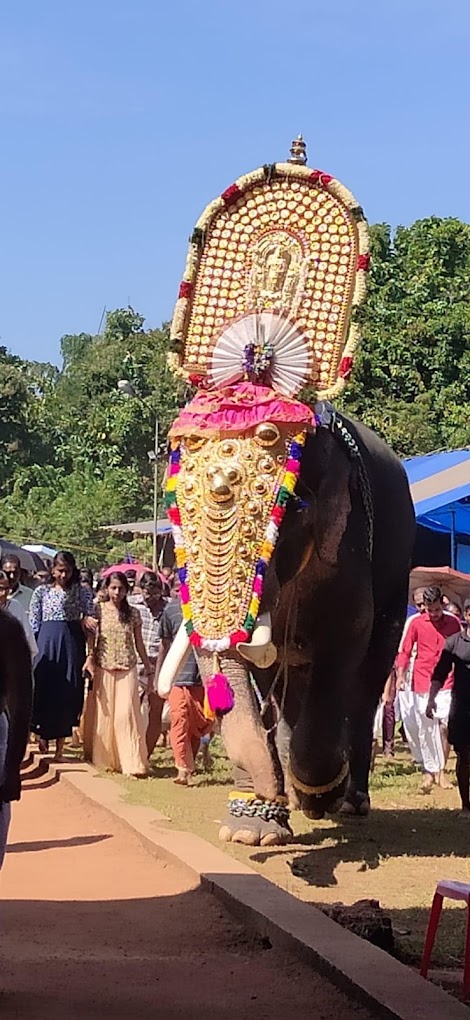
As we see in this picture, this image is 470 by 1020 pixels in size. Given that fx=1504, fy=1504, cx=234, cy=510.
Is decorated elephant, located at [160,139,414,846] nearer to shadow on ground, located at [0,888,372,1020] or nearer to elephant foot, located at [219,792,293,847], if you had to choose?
elephant foot, located at [219,792,293,847]

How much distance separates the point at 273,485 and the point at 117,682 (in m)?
4.96

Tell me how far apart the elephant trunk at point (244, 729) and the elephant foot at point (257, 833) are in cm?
58

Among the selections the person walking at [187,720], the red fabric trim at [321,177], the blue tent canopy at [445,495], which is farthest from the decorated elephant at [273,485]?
the blue tent canopy at [445,495]

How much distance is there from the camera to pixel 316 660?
8484 mm

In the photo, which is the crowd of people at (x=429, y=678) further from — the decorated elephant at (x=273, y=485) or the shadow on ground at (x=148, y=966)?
the shadow on ground at (x=148, y=966)

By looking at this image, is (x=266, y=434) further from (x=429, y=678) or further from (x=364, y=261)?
(x=429, y=678)

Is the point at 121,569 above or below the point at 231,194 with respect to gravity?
below

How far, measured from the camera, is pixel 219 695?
6.97 meters

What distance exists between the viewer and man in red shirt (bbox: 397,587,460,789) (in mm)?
11438

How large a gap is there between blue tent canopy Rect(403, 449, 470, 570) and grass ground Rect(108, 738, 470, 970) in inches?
173

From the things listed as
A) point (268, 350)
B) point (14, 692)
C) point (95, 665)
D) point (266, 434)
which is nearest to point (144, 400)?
point (95, 665)

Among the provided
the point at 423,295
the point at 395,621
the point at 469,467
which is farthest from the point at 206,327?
the point at 423,295

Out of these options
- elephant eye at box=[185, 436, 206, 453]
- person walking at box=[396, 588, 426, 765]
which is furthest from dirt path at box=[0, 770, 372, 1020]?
person walking at box=[396, 588, 426, 765]

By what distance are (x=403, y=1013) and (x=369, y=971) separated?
55cm
